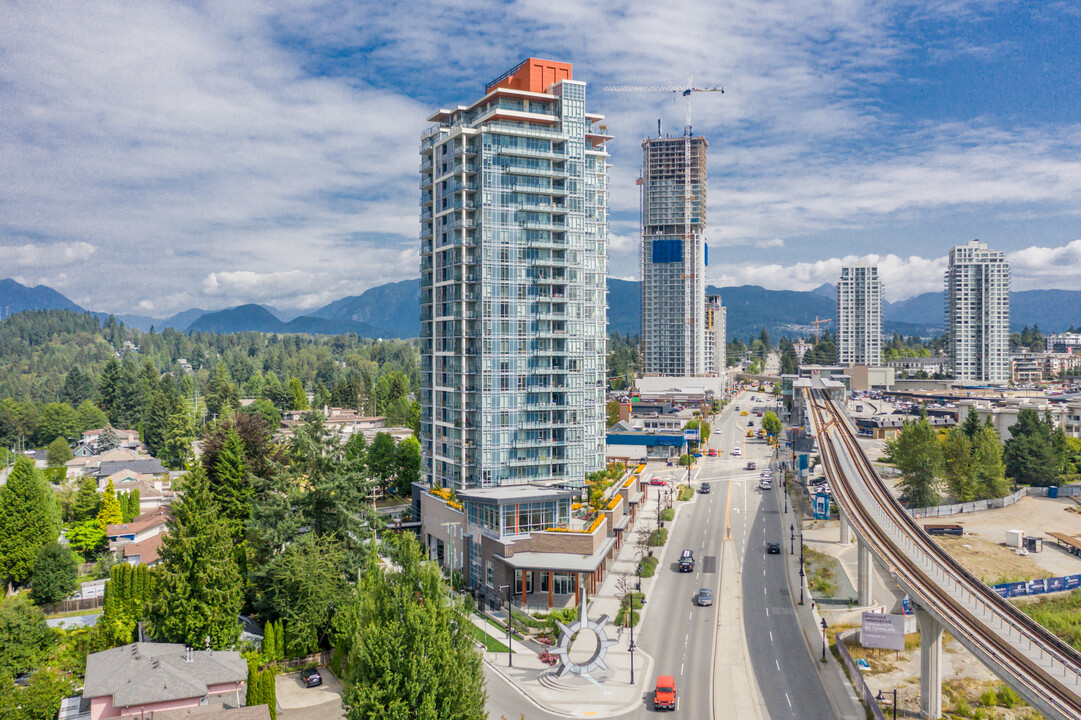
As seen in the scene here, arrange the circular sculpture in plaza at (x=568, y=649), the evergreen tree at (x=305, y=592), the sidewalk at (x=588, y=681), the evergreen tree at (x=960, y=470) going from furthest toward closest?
the evergreen tree at (x=960, y=470)
the evergreen tree at (x=305, y=592)
the circular sculpture in plaza at (x=568, y=649)
the sidewalk at (x=588, y=681)

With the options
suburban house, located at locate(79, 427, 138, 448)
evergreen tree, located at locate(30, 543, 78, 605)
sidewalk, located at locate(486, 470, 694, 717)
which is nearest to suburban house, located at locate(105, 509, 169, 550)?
evergreen tree, located at locate(30, 543, 78, 605)

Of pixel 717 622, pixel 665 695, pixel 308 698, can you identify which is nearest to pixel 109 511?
pixel 308 698

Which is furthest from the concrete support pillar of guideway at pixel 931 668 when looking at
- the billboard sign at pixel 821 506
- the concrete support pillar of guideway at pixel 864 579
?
the billboard sign at pixel 821 506

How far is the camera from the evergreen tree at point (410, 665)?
128 ft

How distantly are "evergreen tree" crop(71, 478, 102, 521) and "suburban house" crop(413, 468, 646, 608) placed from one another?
1808 inches

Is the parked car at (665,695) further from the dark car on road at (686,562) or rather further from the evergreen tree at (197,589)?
the evergreen tree at (197,589)

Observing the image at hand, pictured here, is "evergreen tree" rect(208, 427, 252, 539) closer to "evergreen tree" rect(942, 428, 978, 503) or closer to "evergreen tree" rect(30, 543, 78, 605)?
"evergreen tree" rect(30, 543, 78, 605)

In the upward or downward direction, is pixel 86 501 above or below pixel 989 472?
above

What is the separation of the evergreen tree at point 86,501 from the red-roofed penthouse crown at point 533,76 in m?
68.7

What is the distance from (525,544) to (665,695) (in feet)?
81.9

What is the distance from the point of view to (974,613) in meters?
50.7

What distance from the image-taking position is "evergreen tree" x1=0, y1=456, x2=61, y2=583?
75625mm

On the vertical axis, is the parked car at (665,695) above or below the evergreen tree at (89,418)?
below

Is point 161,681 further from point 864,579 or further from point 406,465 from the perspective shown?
point 406,465
